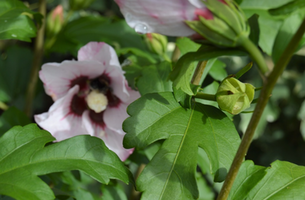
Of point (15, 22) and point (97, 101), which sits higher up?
point (15, 22)

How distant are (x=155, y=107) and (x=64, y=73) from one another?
0.83 ft

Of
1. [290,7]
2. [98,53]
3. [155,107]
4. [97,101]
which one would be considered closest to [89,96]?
[97,101]

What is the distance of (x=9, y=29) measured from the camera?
0.74 metres

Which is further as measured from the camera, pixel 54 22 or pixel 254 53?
pixel 54 22

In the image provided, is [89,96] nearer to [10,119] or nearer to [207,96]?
[10,119]

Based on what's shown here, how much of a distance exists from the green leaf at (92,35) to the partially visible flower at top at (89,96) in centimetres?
24

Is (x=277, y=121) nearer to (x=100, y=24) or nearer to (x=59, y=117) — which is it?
(x=100, y=24)

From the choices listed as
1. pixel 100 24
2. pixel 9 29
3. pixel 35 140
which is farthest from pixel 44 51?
pixel 35 140

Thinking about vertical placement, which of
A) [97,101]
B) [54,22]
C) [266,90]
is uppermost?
[266,90]

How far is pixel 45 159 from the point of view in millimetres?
589

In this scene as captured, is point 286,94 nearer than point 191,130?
No

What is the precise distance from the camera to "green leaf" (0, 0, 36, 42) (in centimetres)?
73

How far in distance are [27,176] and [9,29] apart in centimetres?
34

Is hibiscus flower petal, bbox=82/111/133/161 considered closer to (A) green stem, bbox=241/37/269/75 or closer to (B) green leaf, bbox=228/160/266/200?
(B) green leaf, bbox=228/160/266/200
